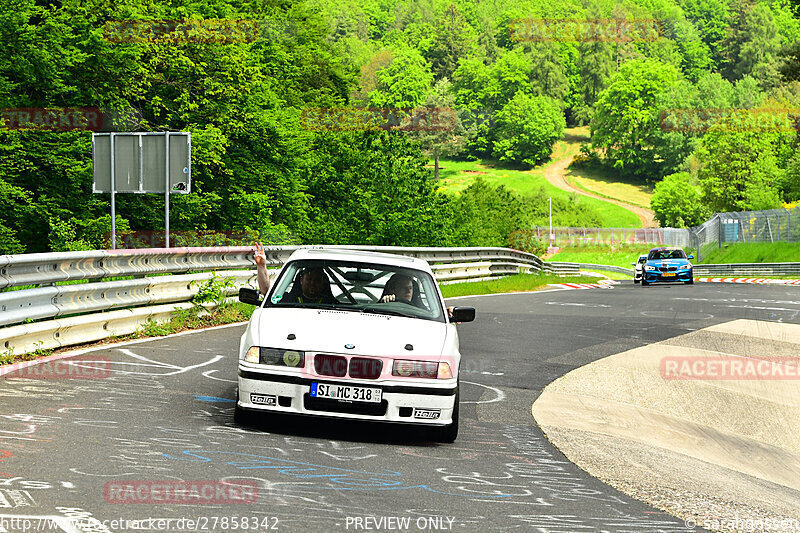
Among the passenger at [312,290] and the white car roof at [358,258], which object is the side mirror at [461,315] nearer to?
the white car roof at [358,258]

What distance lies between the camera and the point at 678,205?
117m

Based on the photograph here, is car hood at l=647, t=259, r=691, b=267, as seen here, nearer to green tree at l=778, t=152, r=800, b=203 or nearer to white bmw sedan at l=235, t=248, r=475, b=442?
white bmw sedan at l=235, t=248, r=475, b=442

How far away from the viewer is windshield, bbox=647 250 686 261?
3812cm

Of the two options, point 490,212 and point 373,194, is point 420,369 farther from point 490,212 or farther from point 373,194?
point 490,212

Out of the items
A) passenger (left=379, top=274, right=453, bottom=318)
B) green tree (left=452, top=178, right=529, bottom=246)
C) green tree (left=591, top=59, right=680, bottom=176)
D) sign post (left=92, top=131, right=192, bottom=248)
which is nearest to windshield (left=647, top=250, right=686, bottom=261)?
Answer: sign post (left=92, top=131, right=192, bottom=248)

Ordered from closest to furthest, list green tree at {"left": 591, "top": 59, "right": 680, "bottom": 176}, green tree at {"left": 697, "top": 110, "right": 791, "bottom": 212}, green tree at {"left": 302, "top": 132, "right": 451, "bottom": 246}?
green tree at {"left": 302, "top": 132, "right": 451, "bottom": 246}
green tree at {"left": 697, "top": 110, "right": 791, "bottom": 212}
green tree at {"left": 591, "top": 59, "right": 680, "bottom": 176}

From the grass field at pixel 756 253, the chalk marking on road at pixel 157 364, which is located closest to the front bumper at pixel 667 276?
the grass field at pixel 756 253

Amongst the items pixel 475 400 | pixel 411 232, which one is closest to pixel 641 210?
pixel 411 232

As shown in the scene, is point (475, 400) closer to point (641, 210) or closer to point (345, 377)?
point (345, 377)

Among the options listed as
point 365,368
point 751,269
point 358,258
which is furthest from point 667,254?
point 365,368

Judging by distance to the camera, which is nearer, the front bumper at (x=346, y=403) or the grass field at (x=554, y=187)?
the front bumper at (x=346, y=403)

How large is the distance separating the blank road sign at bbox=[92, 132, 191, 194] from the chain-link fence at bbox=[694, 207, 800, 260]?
40.2 m

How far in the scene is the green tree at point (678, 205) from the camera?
381 ft

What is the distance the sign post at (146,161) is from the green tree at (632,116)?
141 meters
